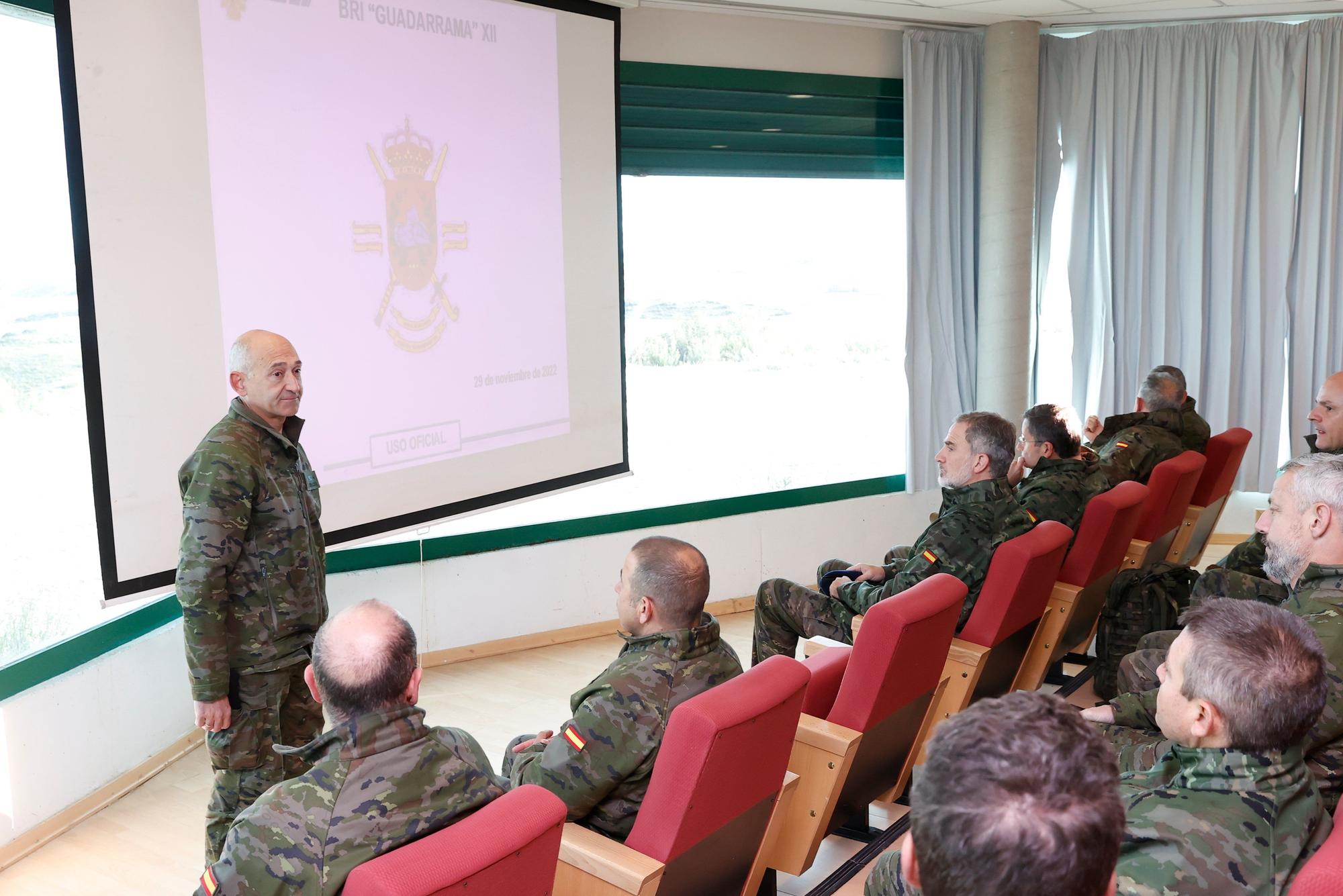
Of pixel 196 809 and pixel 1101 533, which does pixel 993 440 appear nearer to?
pixel 1101 533

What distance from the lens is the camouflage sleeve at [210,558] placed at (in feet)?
8.74

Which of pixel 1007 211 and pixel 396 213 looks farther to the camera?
pixel 1007 211

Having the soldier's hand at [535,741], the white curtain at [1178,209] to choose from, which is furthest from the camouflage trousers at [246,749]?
the white curtain at [1178,209]

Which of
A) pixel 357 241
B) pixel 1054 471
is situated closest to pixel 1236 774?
pixel 1054 471

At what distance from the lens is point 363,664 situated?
5.97 ft

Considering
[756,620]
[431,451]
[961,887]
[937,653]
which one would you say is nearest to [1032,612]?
[937,653]

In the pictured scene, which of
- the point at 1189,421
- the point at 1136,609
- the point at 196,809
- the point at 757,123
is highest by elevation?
the point at 757,123

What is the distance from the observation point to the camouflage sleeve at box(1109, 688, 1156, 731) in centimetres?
275

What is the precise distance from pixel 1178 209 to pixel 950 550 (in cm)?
380

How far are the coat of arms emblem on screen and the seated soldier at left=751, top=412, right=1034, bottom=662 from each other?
1674 mm

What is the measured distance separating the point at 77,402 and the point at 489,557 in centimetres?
195

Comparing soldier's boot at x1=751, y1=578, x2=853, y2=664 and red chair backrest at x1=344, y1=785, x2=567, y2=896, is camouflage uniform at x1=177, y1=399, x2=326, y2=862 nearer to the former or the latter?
red chair backrest at x1=344, y1=785, x2=567, y2=896

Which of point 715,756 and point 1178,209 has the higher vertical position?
point 1178,209

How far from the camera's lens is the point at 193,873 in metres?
3.21
